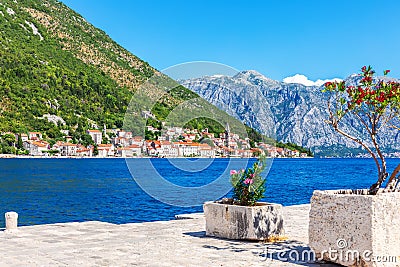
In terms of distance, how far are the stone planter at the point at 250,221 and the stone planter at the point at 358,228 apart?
185cm

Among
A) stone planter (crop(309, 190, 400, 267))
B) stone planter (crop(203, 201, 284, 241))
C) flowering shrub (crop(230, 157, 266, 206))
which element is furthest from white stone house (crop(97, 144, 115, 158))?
stone planter (crop(309, 190, 400, 267))

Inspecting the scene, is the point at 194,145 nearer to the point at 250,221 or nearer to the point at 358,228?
the point at 250,221

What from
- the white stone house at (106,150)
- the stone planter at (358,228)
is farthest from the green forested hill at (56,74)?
the stone planter at (358,228)

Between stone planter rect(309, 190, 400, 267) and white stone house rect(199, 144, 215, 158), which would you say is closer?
stone planter rect(309, 190, 400, 267)

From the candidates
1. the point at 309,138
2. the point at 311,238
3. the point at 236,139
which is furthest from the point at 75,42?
the point at 311,238

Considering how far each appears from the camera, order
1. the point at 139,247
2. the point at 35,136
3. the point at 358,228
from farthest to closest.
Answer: the point at 35,136, the point at 139,247, the point at 358,228

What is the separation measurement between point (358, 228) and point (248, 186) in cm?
290

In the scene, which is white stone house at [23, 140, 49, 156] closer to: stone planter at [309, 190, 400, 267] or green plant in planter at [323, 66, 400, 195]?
green plant in planter at [323, 66, 400, 195]

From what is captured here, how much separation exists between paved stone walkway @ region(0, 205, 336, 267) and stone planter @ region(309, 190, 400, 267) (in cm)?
51

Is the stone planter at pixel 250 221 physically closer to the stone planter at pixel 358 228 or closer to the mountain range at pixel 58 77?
the stone planter at pixel 358 228

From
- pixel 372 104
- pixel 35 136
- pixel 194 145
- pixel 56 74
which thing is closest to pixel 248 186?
pixel 372 104

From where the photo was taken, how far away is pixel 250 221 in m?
8.97

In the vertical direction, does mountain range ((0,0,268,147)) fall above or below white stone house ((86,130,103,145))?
above

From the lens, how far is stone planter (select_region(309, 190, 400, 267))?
6.63 m
